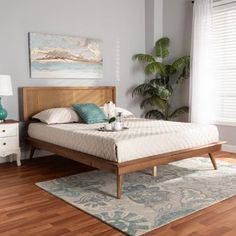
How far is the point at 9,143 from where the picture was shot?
405 centimetres

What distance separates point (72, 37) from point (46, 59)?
23.4 inches

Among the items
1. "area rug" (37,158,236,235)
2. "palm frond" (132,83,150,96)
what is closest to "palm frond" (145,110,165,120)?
"palm frond" (132,83,150,96)

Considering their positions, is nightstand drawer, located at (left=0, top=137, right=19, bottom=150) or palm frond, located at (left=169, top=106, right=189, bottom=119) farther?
palm frond, located at (left=169, top=106, right=189, bottom=119)

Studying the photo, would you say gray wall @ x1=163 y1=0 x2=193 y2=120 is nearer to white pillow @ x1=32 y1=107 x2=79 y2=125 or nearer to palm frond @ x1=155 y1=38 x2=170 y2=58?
palm frond @ x1=155 y1=38 x2=170 y2=58

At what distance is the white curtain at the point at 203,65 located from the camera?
5039 mm

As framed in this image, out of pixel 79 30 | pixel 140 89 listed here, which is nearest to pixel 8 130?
pixel 79 30

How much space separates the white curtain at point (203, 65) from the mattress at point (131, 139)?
4.41 ft

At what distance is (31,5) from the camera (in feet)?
14.7

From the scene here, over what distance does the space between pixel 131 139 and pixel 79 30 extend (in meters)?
2.75

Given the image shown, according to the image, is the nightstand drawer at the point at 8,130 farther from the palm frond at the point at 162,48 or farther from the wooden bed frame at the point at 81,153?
the palm frond at the point at 162,48

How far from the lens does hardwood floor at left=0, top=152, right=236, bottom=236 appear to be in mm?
2234

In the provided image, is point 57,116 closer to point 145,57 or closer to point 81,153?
point 81,153

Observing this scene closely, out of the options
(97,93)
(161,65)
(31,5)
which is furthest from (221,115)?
(31,5)

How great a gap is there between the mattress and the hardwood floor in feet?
2.03
